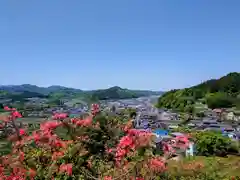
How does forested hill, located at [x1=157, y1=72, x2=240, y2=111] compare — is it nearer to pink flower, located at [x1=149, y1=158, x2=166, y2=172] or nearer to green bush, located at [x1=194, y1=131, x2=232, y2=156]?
green bush, located at [x1=194, y1=131, x2=232, y2=156]

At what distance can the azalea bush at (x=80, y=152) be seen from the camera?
3.96 metres

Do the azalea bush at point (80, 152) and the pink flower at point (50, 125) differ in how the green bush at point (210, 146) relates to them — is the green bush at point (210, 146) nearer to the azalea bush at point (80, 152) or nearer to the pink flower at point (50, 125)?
the azalea bush at point (80, 152)

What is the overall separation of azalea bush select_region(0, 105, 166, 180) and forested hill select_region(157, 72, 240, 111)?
6598cm

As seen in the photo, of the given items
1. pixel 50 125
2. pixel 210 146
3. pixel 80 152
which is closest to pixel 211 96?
pixel 210 146

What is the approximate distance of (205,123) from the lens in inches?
2142

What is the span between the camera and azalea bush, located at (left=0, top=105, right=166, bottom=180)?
396 cm

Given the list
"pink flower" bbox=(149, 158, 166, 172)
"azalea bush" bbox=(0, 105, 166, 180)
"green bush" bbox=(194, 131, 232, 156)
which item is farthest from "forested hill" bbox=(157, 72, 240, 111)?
"pink flower" bbox=(149, 158, 166, 172)

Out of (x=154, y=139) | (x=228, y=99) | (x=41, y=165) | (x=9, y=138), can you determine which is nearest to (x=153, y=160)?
(x=154, y=139)

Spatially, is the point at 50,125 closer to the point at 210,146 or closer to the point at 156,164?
the point at 156,164

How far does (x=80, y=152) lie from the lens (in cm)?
417

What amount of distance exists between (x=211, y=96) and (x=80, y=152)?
7703cm

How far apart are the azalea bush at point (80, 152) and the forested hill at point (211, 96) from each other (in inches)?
2598

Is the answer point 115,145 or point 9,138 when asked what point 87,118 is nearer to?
point 115,145

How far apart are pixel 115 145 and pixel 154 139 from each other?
605mm
